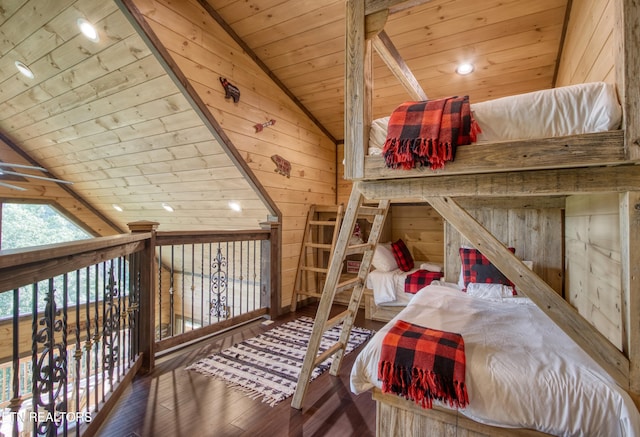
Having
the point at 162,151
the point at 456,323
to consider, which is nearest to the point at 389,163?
the point at 456,323

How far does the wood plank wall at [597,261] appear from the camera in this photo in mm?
1385

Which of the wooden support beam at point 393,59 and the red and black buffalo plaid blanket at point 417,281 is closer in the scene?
the wooden support beam at point 393,59

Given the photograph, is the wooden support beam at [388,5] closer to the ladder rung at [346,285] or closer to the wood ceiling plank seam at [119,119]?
the ladder rung at [346,285]

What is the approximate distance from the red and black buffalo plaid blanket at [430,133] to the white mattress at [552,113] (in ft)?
0.22

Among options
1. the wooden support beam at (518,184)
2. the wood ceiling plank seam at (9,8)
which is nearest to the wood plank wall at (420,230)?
the wooden support beam at (518,184)

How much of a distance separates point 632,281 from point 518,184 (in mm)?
455

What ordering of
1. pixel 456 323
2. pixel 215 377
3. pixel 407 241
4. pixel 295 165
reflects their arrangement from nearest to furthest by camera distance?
pixel 456 323, pixel 215 377, pixel 295 165, pixel 407 241

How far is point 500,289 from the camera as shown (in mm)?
2350

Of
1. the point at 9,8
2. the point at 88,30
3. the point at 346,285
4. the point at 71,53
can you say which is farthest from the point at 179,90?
the point at 346,285

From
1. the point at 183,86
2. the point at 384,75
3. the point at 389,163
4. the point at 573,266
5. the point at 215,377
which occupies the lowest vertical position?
the point at 215,377

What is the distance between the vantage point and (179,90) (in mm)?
2480

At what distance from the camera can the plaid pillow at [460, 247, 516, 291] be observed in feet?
7.98

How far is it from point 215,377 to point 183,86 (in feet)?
6.74

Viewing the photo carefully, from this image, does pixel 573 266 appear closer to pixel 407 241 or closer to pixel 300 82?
pixel 407 241
